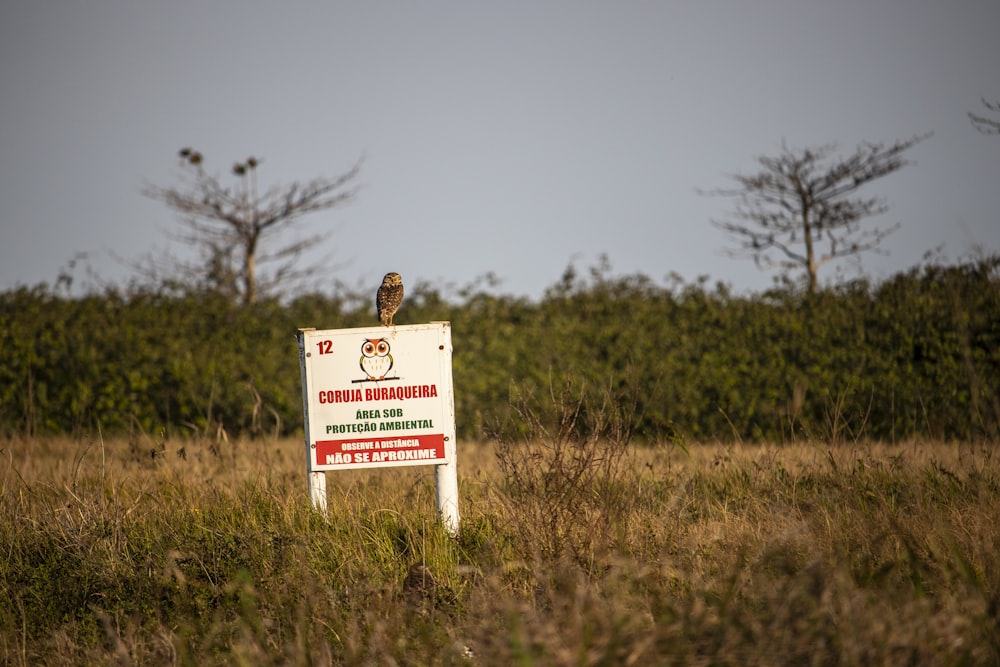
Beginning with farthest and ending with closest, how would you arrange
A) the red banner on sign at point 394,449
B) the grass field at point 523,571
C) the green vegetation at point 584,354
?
the green vegetation at point 584,354 < the red banner on sign at point 394,449 < the grass field at point 523,571

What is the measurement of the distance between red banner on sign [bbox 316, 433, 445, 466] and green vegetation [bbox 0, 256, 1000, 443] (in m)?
5.20

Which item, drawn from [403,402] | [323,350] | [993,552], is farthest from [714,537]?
[323,350]

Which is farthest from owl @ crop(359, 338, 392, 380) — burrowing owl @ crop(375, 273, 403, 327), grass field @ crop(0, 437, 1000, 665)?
grass field @ crop(0, 437, 1000, 665)

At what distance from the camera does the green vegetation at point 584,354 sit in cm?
1042

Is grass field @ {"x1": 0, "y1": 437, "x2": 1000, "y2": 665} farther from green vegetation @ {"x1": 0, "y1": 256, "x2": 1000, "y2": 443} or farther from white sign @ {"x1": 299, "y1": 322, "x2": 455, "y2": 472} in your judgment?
green vegetation @ {"x1": 0, "y1": 256, "x2": 1000, "y2": 443}

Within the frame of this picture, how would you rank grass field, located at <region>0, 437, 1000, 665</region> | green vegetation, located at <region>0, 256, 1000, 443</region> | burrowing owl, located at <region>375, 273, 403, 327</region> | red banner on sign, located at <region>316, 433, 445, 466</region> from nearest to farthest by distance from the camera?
grass field, located at <region>0, 437, 1000, 665</region> < red banner on sign, located at <region>316, 433, 445, 466</region> < burrowing owl, located at <region>375, 273, 403, 327</region> < green vegetation, located at <region>0, 256, 1000, 443</region>

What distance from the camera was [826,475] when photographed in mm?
5570

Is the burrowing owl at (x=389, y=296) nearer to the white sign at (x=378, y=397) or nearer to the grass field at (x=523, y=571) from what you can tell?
the white sign at (x=378, y=397)

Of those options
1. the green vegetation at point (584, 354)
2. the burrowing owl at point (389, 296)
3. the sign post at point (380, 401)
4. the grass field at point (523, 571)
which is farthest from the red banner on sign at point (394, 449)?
the green vegetation at point (584, 354)

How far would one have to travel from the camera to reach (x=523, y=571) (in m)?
4.27

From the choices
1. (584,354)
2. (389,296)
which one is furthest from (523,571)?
(584,354)

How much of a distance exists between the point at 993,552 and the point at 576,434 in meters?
2.09

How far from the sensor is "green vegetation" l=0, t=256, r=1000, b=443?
34.2ft

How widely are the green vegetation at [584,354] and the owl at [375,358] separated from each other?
5.20m
